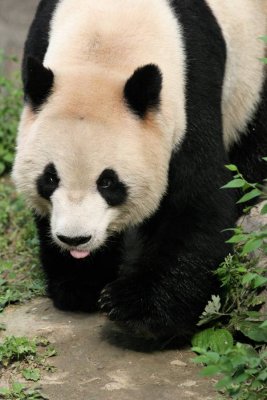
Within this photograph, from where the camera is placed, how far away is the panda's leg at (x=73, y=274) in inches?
197

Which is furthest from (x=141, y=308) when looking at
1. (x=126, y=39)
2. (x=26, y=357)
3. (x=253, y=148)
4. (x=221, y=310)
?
(x=253, y=148)

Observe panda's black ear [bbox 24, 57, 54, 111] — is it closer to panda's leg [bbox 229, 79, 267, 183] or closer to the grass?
the grass

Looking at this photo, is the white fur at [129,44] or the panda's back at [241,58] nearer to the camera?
the white fur at [129,44]

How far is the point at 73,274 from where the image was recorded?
5.07 m

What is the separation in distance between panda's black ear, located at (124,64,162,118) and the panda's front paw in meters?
0.95

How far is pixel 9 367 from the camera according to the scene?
4.30m

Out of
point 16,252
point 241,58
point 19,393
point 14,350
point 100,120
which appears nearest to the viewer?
point 19,393

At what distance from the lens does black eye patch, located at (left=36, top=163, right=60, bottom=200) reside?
4160 mm

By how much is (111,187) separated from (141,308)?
0.73 m

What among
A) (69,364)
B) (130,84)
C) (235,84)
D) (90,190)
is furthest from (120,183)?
(235,84)

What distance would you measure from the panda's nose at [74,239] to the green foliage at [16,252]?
1112 millimetres

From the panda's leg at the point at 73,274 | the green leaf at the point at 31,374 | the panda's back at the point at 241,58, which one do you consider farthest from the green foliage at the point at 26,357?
the panda's back at the point at 241,58

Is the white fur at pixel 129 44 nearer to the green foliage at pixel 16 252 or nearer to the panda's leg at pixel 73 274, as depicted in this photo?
the panda's leg at pixel 73 274

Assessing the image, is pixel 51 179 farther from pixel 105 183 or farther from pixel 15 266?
pixel 15 266
